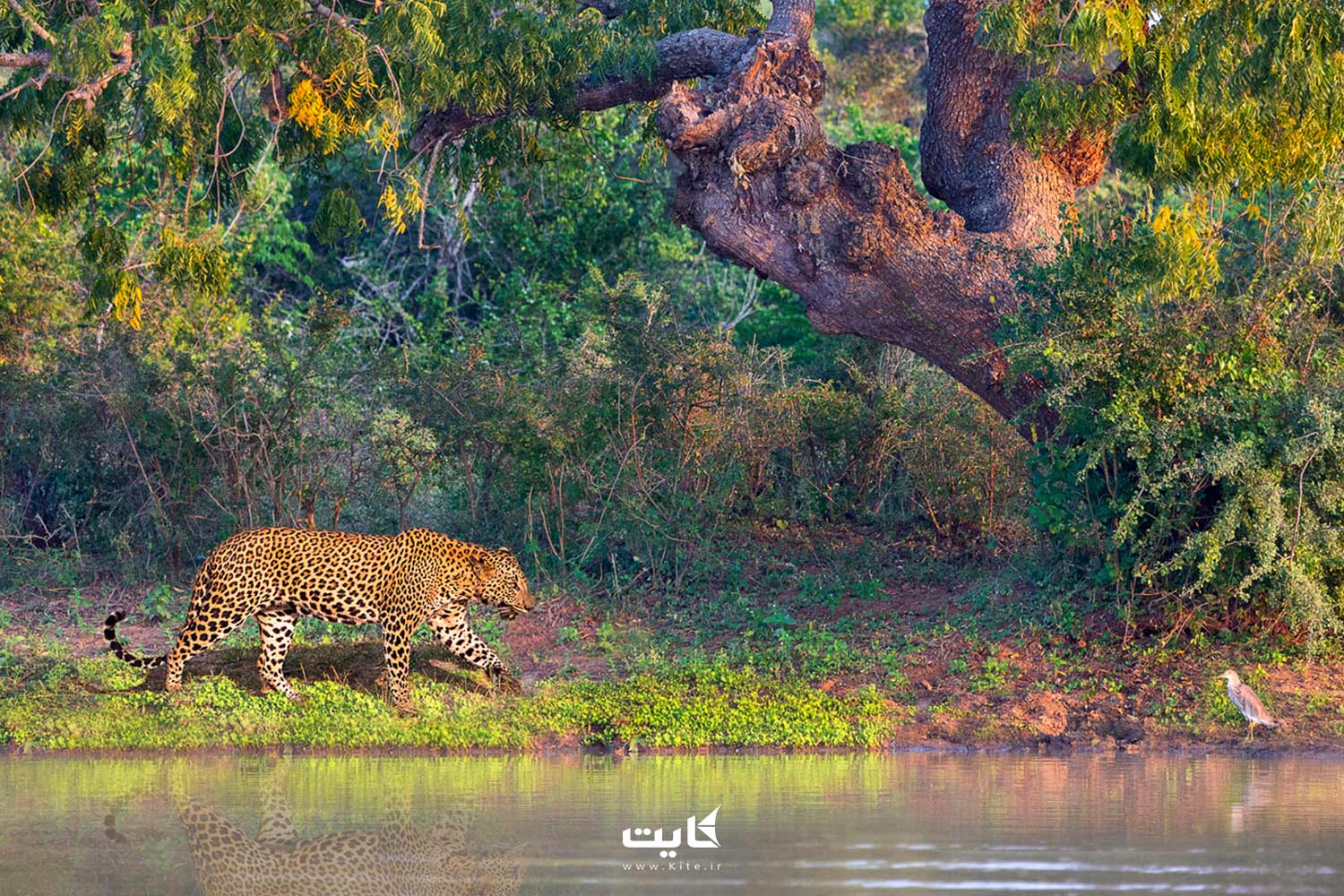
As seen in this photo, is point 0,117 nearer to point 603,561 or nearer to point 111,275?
point 111,275

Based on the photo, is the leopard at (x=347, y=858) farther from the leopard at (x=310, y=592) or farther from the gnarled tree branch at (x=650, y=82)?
the gnarled tree branch at (x=650, y=82)

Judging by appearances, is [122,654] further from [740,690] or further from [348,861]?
[348,861]

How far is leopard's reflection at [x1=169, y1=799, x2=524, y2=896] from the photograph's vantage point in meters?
6.38

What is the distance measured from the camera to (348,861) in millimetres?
6797

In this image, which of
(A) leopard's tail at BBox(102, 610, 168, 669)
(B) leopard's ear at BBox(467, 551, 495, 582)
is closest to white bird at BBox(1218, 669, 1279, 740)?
(B) leopard's ear at BBox(467, 551, 495, 582)

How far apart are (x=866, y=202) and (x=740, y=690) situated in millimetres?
3735

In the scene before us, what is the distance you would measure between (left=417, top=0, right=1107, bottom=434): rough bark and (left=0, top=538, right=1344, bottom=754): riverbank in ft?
6.07

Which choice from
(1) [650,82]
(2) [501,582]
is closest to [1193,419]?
(2) [501,582]

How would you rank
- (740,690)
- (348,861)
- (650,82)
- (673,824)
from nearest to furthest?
(348,861), (673,824), (740,690), (650,82)

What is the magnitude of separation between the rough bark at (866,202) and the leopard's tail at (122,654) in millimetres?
4667

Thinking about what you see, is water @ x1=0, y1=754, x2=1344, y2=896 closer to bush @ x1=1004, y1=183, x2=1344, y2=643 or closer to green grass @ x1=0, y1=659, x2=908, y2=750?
green grass @ x1=0, y1=659, x2=908, y2=750

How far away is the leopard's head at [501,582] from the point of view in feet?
34.4

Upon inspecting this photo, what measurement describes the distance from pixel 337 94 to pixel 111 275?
2223 millimetres

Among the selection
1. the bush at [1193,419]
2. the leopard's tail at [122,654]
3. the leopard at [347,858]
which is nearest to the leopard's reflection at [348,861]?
the leopard at [347,858]
